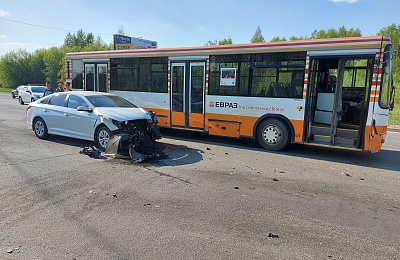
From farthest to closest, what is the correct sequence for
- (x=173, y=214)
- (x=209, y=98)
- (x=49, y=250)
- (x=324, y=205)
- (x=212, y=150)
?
(x=209, y=98)
(x=212, y=150)
(x=324, y=205)
(x=173, y=214)
(x=49, y=250)

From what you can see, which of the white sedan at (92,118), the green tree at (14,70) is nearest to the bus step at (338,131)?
the white sedan at (92,118)

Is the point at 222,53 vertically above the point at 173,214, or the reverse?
the point at 222,53

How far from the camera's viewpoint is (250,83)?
9.05m

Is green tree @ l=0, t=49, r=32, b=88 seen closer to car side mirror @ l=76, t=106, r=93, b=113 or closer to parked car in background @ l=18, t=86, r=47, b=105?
parked car in background @ l=18, t=86, r=47, b=105

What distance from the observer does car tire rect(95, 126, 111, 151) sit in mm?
7926

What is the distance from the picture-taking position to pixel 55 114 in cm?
Answer: 912

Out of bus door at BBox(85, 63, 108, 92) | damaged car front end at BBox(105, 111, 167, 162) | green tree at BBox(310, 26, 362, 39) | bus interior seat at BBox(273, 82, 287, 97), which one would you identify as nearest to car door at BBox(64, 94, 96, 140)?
damaged car front end at BBox(105, 111, 167, 162)

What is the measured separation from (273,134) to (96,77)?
8.20 m

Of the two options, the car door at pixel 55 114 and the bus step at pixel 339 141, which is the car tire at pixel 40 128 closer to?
the car door at pixel 55 114

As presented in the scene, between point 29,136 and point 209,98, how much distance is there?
21.1 ft

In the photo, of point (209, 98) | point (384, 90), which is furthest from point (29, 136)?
point (384, 90)

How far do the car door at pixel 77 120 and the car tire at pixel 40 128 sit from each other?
1.16m

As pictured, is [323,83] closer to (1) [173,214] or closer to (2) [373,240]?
(2) [373,240]

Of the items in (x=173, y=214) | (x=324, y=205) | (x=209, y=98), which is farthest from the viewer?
(x=209, y=98)
